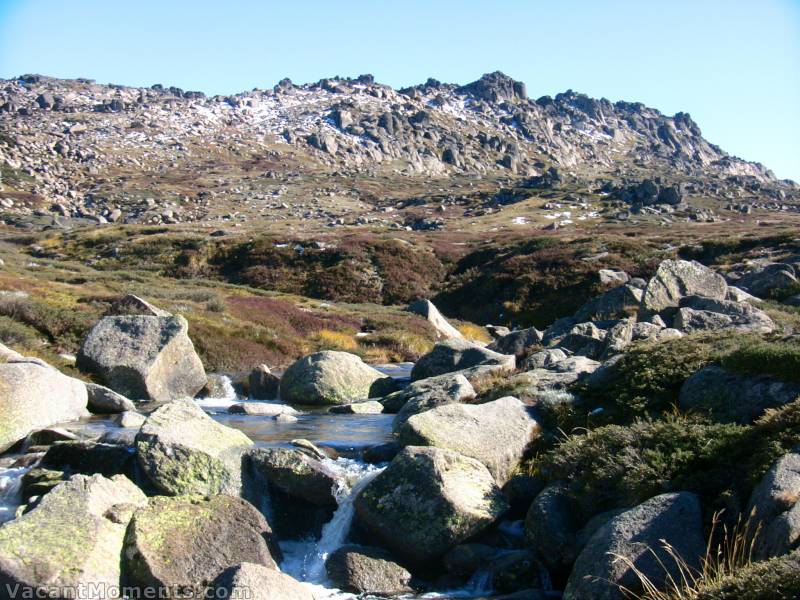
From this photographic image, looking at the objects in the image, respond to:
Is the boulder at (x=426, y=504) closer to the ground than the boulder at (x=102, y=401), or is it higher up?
higher up

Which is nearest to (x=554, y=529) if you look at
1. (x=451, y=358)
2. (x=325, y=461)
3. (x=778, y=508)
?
(x=778, y=508)

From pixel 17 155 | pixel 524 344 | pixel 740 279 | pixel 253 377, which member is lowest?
pixel 253 377

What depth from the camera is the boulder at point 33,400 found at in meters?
13.0

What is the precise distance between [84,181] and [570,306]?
164m

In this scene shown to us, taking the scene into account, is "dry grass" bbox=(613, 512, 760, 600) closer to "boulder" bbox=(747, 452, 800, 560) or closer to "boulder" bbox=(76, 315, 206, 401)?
"boulder" bbox=(747, 452, 800, 560)

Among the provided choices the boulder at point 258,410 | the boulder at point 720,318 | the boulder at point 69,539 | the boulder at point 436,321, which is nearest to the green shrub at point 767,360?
the boulder at point 720,318

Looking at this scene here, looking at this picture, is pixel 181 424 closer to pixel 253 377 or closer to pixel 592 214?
pixel 253 377

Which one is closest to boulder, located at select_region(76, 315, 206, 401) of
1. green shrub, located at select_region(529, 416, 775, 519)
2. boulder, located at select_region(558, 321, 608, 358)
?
boulder, located at select_region(558, 321, 608, 358)

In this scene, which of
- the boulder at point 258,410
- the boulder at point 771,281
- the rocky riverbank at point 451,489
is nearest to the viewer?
the rocky riverbank at point 451,489

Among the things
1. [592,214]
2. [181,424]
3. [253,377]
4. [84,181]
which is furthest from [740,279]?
[84,181]

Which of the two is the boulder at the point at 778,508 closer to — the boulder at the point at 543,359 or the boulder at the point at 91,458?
the boulder at the point at 91,458

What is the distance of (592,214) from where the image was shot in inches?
4769

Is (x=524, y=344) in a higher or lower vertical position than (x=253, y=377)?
higher

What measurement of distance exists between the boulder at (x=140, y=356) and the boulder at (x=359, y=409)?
530 centimetres
